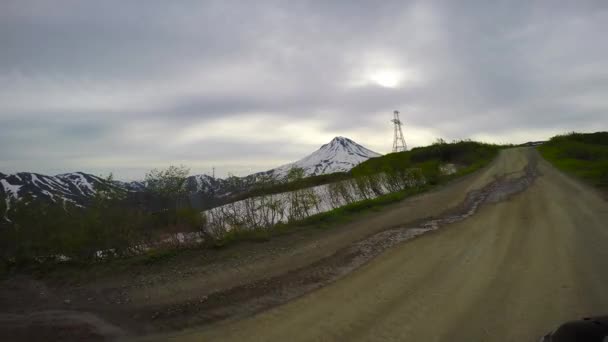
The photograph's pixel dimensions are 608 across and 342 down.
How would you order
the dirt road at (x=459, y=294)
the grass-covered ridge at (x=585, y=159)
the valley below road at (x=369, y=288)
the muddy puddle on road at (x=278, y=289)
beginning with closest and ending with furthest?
1. the dirt road at (x=459, y=294)
2. the valley below road at (x=369, y=288)
3. the muddy puddle on road at (x=278, y=289)
4. the grass-covered ridge at (x=585, y=159)

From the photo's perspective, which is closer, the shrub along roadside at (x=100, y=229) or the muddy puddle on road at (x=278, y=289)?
the muddy puddle on road at (x=278, y=289)

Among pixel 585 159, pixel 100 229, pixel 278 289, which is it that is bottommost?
pixel 278 289

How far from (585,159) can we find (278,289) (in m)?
32.8

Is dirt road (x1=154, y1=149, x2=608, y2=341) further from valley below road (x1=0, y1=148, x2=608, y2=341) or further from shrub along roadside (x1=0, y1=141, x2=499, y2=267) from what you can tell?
shrub along roadside (x1=0, y1=141, x2=499, y2=267)

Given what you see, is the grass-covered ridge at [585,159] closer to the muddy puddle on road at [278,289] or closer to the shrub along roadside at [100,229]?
the muddy puddle on road at [278,289]

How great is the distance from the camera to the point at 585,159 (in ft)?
84.0

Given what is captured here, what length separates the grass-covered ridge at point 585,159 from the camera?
1646 cm

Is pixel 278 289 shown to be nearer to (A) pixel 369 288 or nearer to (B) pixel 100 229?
(A) pixel 369 288

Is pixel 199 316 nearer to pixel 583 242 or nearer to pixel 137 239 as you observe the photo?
pixel 137 239

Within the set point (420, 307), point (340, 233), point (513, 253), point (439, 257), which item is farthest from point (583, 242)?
point (340, 233)

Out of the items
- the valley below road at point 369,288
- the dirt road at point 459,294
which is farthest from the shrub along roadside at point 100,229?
the dirt road at point 459,294

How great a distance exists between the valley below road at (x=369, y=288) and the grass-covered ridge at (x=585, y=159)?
9222 mm

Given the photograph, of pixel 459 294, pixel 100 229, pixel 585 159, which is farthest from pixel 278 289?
pixel 585 159

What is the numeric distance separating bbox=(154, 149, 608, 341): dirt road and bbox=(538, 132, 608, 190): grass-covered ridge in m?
10.8
